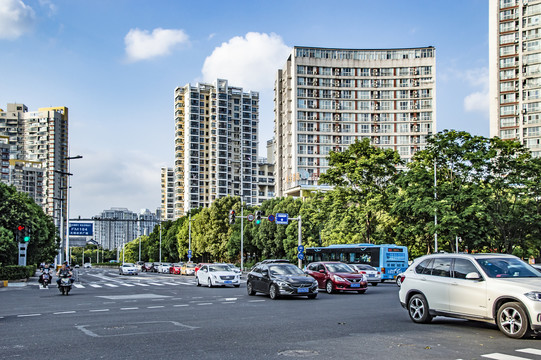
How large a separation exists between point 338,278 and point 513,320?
14.1 meters

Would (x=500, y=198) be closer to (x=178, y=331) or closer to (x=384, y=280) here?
(x=384, y=280)

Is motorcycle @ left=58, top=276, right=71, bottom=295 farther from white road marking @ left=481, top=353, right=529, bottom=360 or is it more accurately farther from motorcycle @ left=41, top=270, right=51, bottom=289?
white road marking @ left=481, top=353, right=529, bottom=360

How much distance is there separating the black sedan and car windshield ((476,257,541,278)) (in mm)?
10163

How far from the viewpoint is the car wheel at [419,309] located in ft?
39.8

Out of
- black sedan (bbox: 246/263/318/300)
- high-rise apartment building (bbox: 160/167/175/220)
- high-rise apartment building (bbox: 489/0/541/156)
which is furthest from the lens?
high-rise apartment building (bbox: 160/167/175/220)

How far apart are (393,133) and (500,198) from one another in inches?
2715

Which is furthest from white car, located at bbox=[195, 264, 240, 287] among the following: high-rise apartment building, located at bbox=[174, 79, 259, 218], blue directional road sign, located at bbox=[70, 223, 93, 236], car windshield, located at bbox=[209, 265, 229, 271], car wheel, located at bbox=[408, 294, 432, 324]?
high-rise apartment building, located at bbox=[174, 79, 259, 218]

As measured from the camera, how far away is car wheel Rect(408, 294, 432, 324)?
12133 mm

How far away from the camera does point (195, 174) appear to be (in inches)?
5886

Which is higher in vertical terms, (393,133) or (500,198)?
(393,133)

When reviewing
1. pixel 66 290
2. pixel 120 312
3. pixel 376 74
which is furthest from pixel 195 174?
pixel 120 312

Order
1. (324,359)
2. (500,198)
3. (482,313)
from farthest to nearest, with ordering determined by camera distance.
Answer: (500,198), (482,313), (324,359)

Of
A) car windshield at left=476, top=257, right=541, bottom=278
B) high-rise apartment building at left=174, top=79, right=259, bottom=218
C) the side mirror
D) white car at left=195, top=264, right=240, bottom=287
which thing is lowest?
white car at left=195, top=264, right=240, bottom=287

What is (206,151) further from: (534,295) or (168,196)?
(534,295)
